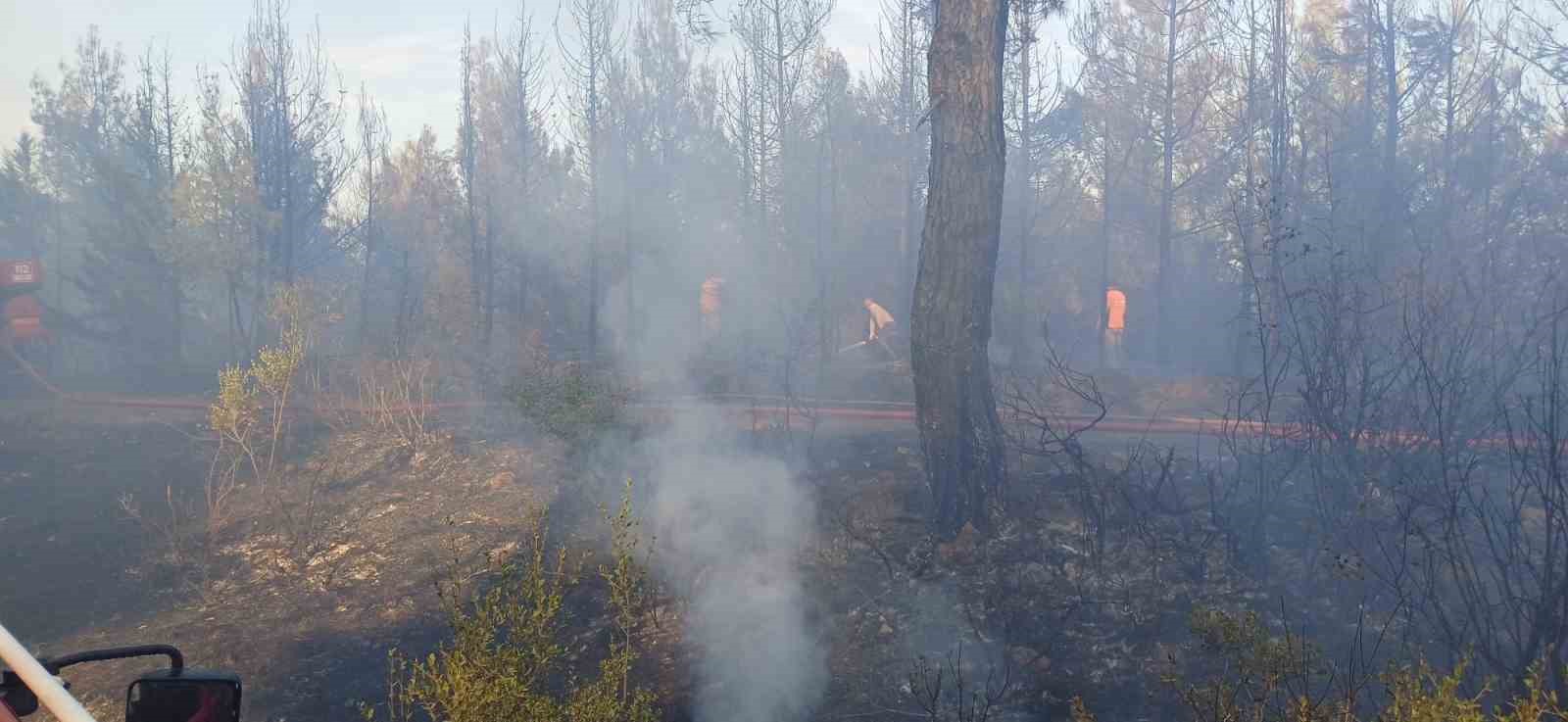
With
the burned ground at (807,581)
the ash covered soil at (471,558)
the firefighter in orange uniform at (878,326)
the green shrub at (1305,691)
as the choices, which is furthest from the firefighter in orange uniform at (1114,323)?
the green shrub at (1305,691)

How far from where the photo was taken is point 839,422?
13.6 m

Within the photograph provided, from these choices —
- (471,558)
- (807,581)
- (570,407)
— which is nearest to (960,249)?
(807,581)

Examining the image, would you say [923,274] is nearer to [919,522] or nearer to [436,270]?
[919,522]

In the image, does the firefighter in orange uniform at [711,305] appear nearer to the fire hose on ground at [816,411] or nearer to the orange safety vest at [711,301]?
the orange safety vest at [711,301]

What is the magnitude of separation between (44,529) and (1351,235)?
21156 mm

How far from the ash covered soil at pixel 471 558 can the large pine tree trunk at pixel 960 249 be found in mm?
650

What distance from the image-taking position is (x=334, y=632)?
830 centimetres

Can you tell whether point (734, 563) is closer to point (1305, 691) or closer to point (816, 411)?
point (816, 411)

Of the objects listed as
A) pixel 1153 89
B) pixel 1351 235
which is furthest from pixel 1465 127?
pixel 1153 89

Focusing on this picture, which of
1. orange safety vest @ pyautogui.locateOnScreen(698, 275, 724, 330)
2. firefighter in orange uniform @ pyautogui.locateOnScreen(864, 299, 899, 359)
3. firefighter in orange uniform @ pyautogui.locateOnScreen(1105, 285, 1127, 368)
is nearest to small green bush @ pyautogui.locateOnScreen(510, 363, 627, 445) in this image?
firefighter in orange uniform @ pyautogui.locateOnScreen(864, 299, 899, 359)

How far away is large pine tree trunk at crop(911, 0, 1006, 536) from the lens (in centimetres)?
871

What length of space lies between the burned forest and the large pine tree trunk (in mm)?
34

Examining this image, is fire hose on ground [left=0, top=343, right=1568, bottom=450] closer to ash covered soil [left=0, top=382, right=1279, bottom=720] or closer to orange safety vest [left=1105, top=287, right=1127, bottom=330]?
ash covered soil [left=0, top=382, right=1279, bottom=720]

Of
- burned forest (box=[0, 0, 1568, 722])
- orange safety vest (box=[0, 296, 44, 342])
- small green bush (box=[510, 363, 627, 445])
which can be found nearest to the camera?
burned forest (box=[0, 0, 1568, 722])
